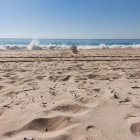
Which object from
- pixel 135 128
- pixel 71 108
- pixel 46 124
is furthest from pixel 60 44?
pixel 135 128

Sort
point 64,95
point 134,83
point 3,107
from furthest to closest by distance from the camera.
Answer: point 134,83
point 64,95
point 3,107

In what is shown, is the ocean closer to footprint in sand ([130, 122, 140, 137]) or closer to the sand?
the sand

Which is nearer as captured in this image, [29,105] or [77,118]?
[77,118]

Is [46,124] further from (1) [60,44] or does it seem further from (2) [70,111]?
(1) [60,44]

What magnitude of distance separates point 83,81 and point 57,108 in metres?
1.72

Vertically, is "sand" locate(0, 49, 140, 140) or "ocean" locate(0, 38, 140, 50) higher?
"sand" locate(0, 49, 140, 140)

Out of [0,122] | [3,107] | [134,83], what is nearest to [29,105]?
[3,107]

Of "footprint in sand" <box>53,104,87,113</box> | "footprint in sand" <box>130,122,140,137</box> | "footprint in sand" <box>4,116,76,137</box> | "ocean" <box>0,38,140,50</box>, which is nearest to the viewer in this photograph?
"footprint in sand" <box>130,122,140,137</box>

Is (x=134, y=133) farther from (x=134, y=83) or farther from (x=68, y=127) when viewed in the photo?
(x=134, y=83)

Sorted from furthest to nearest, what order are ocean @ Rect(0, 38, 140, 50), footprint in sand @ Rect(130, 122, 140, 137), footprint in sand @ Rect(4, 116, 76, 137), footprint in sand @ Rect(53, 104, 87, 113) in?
1. ocean @ Rect(0, 38, 140, 50)
2. footprint in sand @ Rect(53, 104, 87, 113)
3. footprint in sand @ Rect(4, 116, 76, 137)
4. footprint in sand @ Rect(130, 122, 140, 137)

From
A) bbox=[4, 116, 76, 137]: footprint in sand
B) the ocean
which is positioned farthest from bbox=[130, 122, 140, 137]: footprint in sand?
the ocean

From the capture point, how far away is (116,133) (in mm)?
2377

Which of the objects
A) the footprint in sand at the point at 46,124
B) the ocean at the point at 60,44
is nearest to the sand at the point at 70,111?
the footprint in sand at the point at 46,124

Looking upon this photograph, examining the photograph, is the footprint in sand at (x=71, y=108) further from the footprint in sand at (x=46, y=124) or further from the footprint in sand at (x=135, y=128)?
the footprint in sand at (x=135, y=128)
